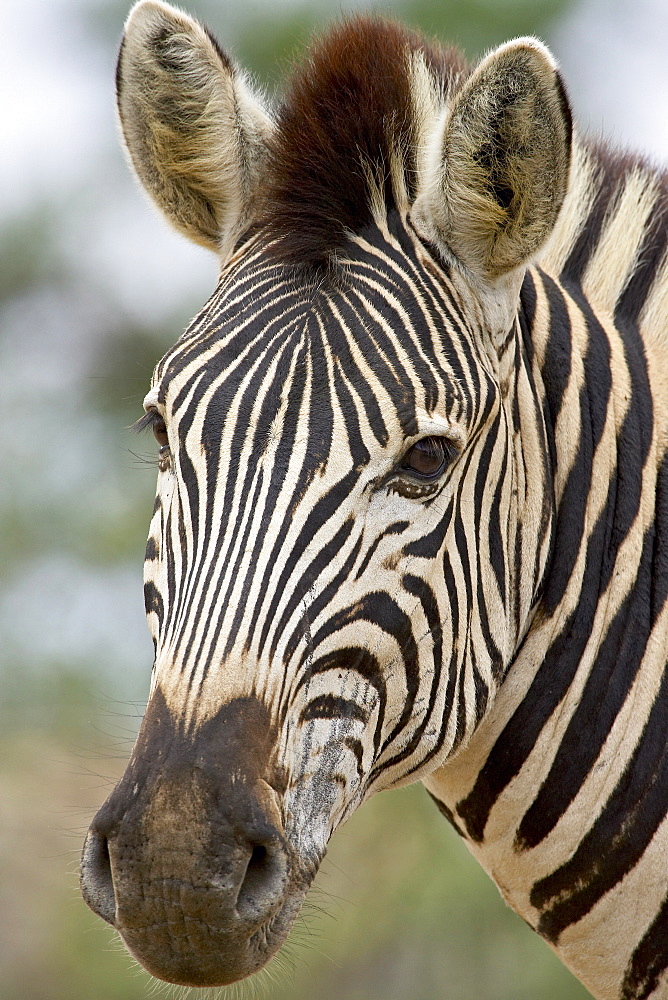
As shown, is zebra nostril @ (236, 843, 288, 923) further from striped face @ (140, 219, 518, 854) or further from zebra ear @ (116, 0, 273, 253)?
zebra ear @ (116, 0, 273, 253)

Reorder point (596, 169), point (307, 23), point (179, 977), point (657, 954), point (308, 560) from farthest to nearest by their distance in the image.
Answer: point (307, 23) → point (596, 169) → point (657, 954) → point (308, 560) → point (179, 977)

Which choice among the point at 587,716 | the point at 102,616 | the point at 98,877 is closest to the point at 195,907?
the point at 98,877

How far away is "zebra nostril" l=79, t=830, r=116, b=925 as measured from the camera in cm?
272

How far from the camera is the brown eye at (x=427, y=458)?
3.06 metres

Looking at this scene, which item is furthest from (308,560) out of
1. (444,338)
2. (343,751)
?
(444,338)

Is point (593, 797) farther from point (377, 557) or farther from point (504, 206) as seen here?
point (504, 206)

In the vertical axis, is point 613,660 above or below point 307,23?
below

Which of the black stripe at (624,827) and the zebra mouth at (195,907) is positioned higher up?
the black stripe at (624,827)

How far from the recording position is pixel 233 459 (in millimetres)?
3006

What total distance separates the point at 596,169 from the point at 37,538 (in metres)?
12.8

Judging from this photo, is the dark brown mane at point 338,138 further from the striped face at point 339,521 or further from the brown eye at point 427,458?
the brown eye at point 427,458

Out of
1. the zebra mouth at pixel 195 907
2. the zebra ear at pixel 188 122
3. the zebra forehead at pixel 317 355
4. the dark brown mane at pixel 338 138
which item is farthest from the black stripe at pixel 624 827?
the zebra ear at pixel 188 122

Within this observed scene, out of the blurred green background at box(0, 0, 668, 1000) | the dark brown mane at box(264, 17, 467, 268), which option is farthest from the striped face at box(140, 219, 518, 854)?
the blurred green background at box(0, 0, 668, 1000)

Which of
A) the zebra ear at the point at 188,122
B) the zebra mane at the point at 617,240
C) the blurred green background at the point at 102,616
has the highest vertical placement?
the zebra mane at the point at 617,240
